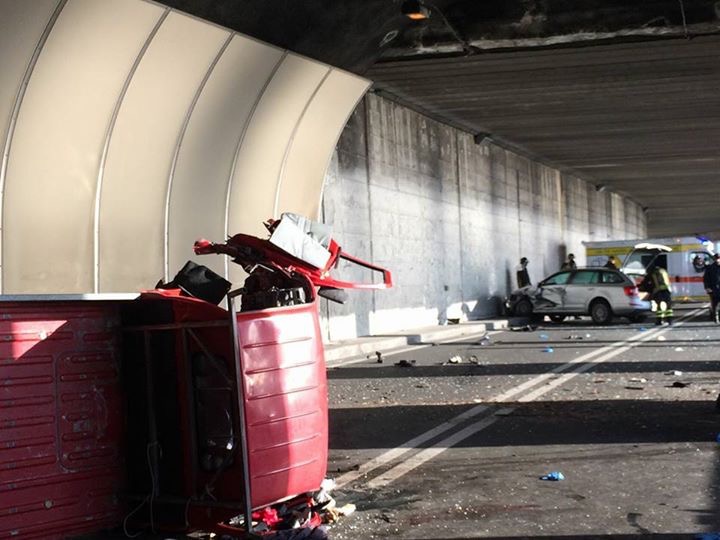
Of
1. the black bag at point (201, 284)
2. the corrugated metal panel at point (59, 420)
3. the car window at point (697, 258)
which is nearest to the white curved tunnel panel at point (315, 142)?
the black bag at point (201, 284)

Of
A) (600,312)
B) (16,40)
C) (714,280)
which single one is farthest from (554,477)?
(600,312)

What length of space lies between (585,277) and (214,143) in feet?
47.4

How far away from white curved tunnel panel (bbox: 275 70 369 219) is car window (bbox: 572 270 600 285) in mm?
10676

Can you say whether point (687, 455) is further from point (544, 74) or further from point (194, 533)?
point (544, 74)

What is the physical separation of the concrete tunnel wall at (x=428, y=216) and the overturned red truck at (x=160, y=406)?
50.6ft

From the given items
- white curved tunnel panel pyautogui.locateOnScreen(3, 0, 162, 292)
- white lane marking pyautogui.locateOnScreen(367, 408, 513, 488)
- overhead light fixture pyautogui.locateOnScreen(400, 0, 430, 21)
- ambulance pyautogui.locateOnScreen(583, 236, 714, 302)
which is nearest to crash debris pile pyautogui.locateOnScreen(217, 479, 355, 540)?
white lane marking pyautogui.locateOnScreen(367, 408, 513, 488)

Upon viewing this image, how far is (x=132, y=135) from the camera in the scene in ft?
45.1

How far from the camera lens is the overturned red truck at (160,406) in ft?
16.1

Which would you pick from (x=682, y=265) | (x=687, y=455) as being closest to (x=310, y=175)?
(x=687, y=455)

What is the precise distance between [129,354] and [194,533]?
993 mm

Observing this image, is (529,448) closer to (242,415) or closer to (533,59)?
(242,415)

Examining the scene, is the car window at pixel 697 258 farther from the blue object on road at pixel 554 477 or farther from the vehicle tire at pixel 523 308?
the blue object on road at pixel 554 477

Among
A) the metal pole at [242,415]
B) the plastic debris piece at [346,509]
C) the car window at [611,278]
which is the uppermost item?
the car window at [611,278]

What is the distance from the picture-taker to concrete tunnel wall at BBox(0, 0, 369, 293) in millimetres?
11844
